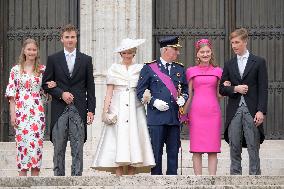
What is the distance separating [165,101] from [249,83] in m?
1.06

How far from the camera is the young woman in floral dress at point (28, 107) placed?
34.7ft

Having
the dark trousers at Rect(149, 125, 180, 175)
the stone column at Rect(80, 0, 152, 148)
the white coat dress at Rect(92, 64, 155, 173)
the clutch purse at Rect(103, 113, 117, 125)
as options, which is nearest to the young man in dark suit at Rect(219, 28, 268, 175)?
the dark trousers at Rect(149, 125, 180, 175)

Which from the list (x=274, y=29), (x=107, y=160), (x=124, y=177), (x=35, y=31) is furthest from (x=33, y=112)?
(x=274, y=29)

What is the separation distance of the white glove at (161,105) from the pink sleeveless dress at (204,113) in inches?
21.4

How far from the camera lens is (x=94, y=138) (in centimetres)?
1402

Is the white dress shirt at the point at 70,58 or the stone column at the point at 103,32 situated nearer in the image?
the white dress shirt at the point at 70,58

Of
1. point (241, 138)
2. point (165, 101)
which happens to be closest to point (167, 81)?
point (165, 101)

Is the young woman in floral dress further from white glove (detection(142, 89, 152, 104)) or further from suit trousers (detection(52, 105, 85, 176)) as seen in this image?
white glove (detection(142, 89, 152, 104))

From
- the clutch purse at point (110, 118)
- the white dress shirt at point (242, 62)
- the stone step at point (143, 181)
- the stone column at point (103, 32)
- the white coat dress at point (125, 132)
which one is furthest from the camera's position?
the stone column at point (103, 32)

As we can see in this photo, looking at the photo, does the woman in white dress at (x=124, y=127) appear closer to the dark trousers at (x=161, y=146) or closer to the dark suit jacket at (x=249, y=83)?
the dark trousers at (x=161, y=146)

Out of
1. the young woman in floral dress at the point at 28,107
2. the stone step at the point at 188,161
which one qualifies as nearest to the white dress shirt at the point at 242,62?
the young woman in floral dress at the point at 28,107

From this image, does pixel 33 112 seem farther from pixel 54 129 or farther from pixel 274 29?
pixel 274 29

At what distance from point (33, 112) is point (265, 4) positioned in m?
6.51

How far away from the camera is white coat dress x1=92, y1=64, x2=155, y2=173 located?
10047mm
